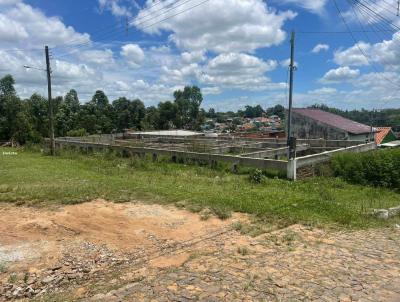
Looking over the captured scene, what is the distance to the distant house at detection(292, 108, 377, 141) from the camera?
29.7m

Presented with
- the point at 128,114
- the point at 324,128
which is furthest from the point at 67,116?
the point at 324,128

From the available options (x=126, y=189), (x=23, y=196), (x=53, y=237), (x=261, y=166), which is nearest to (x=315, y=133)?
(x=261, y=166)

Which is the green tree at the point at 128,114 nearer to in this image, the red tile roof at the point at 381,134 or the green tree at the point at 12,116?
the green tree at the point at 12,116

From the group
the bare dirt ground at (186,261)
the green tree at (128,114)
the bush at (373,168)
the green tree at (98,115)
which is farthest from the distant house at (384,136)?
the green tree at (98,115)

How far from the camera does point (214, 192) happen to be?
11.0 meters

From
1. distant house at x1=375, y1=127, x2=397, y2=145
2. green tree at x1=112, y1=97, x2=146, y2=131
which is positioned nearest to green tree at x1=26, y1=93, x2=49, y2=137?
green tree at x1=112, y1=97, x2=146, y2=131

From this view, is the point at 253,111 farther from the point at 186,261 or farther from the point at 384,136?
the point at 186,261

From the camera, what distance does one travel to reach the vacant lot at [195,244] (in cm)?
491

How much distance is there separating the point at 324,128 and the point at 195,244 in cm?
2643

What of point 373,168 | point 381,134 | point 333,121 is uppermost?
point 333,121

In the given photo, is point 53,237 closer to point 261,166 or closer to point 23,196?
point 23,196

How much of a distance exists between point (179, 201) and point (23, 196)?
467 centimetres

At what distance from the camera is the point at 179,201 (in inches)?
392

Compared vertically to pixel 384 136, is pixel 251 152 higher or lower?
lower
